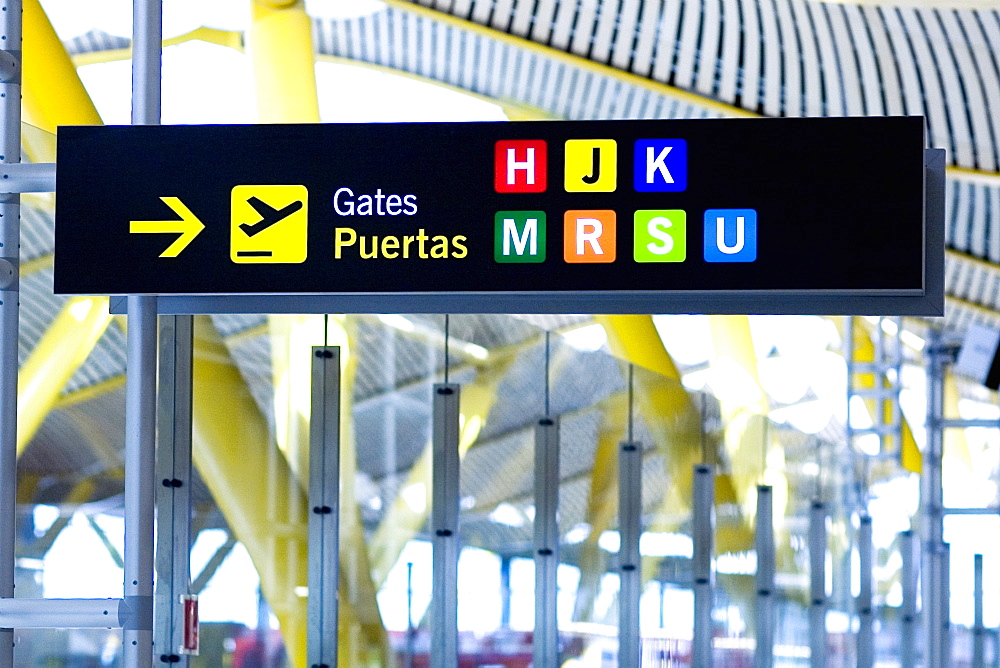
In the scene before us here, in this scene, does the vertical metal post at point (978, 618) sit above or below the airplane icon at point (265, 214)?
below

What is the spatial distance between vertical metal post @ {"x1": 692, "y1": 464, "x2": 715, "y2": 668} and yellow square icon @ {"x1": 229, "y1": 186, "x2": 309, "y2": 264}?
17.3ft

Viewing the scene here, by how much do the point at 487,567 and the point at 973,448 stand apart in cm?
3998

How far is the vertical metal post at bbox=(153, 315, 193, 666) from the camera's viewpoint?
7.55 metres

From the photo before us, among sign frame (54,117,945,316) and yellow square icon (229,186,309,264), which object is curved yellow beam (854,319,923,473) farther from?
yellow square icon (229,186,309,264)

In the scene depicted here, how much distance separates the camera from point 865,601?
13.9 metres

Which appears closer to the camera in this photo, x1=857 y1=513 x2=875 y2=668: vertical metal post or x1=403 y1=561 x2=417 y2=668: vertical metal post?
x1=403 y1=561 x2=417 y2=668: vertical metal post

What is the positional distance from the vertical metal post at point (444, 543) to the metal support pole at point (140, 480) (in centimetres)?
267

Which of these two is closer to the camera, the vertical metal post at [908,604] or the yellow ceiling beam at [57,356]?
the yellow ceiling beam at [57,356]

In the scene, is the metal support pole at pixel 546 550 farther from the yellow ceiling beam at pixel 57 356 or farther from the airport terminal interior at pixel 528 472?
the yellow ceiling beam at pixel 57 356

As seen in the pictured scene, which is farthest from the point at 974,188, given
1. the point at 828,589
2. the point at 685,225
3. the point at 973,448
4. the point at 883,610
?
the point at 973,448

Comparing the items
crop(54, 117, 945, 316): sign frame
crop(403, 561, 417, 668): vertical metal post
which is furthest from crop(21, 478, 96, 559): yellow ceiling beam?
crop(54, 117, 945, 316): sign frame

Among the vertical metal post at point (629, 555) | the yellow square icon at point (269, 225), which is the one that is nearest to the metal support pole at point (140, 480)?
the yellow square icon at point (269, 225)

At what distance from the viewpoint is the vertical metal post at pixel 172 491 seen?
7555mm

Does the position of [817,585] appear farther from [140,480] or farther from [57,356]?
[140,480]
